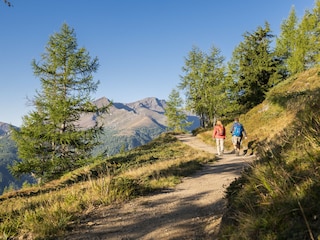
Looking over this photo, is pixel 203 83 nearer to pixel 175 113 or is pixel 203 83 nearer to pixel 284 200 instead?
pixel 175 113

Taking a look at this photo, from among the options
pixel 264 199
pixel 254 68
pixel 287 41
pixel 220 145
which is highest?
pixel 287 41

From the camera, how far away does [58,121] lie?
77.8ft

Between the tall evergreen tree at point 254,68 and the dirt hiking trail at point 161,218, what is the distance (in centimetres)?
3060

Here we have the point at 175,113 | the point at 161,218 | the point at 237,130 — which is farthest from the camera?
the point at 175,113

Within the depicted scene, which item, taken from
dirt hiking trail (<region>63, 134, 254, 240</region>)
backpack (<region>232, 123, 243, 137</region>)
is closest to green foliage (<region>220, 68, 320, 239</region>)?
dirt hiking trail (<region>63, 134, 254, 240</region>)

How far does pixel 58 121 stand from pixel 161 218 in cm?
1947

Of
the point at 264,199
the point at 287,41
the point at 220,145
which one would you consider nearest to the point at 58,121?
the point at 220,145

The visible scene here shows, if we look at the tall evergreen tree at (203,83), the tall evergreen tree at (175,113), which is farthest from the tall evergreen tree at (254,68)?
the tall evergreen tree at (175,113)

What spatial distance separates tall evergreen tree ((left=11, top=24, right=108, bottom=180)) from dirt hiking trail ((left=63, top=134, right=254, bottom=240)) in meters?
16.8

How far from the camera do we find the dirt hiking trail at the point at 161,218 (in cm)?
536

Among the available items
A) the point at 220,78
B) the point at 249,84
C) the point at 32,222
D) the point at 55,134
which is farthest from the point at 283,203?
the point at 220,78

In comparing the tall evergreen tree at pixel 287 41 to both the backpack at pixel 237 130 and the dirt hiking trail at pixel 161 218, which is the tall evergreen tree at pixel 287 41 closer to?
the backpack at pixel 237 130

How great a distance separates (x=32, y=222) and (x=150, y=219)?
2560 millimetres

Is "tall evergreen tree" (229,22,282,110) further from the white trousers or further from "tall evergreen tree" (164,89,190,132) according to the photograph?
"tall evergreen tree" (164,89,190,132)
